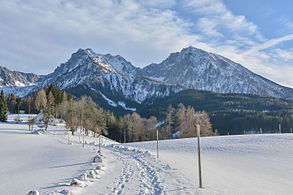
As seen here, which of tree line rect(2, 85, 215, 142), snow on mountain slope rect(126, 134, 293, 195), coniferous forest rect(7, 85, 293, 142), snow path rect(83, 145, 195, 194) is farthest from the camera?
coniferous forest rect(7, 85, 293, 142)

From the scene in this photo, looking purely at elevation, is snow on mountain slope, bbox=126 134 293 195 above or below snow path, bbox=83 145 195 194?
below

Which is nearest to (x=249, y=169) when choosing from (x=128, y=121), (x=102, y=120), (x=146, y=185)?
(x=146, y=185)

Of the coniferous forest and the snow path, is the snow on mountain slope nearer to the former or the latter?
the snow path

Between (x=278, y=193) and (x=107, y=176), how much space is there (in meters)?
11.2

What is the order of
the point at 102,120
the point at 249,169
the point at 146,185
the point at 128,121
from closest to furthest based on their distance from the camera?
the point at 146,185, the point at 249,169, the point at 102,120, the point at 128,121

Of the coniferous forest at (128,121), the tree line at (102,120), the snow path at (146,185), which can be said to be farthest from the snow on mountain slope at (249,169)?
the coniferous forest at (128,121)

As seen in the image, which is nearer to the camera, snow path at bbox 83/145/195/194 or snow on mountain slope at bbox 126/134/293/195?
snow path at bbox 83/145/195/194

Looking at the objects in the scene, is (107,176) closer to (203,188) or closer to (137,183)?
(137,183)

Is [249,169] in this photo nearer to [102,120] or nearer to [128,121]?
[102,120]

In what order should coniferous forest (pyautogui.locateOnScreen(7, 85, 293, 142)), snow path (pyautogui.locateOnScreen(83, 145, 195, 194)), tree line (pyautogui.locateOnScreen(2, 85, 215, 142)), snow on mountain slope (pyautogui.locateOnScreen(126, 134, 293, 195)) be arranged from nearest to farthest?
1. snow path (pyautogui.locateOnScreen(83, 145, 195, 194))
2. snow on mountain slope (pyautogui.locateOnScreen(126, 134, 293, 195))
3. tree line (pyautogui.locateOnScreen(2, 85, 215, 142))
4. coniferous forest (pyautogui.locateOnScreen(7, 85, 293, 142))

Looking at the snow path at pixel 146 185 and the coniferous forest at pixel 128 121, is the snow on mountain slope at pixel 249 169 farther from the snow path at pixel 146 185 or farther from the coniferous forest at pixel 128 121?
the coniferous forest at pixel 128 121

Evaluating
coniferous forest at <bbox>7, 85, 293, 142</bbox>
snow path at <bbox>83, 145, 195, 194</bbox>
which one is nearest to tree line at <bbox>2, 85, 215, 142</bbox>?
coniferous forest at <bbox>7, 85, 293, 142</bbox>

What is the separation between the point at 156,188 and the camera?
1198cm

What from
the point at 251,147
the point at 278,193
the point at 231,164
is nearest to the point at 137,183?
the point at 278,193
